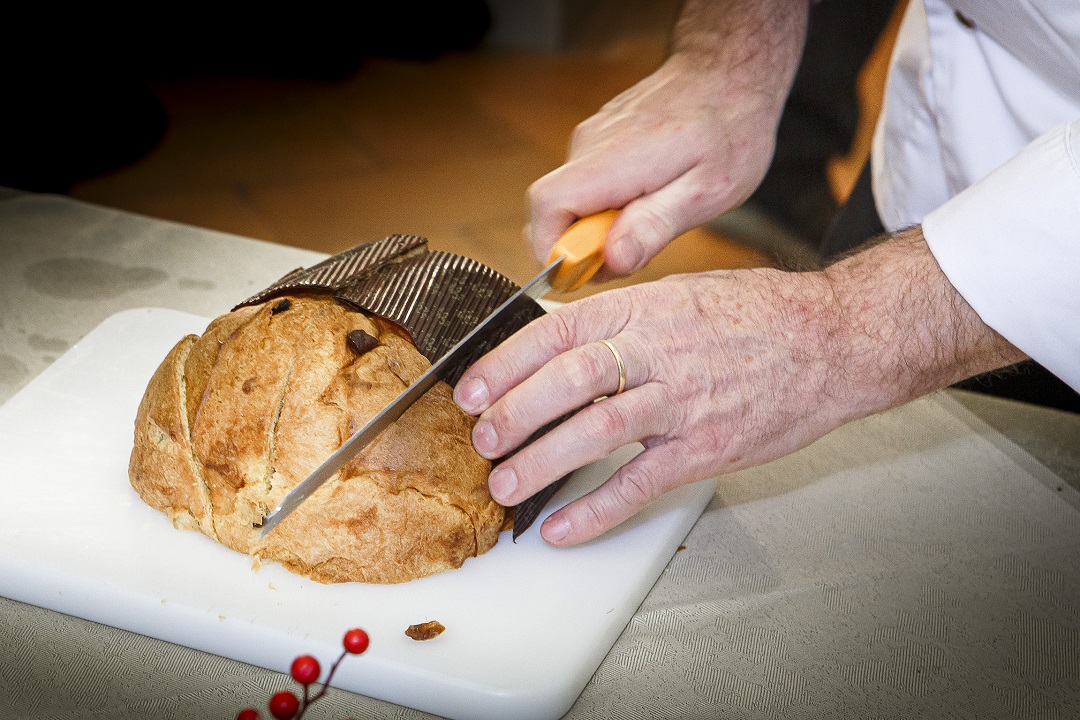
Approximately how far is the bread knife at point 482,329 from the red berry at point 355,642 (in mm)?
172

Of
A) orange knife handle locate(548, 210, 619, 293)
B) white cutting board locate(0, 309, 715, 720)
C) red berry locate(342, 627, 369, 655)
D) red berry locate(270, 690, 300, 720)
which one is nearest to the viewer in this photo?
red berry locate(270, 690, 300, 720)

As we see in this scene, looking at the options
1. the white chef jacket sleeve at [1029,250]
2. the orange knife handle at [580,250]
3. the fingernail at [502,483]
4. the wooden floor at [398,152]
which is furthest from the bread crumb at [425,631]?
the wooden floor at [398,152]

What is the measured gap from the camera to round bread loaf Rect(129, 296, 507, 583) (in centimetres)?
125

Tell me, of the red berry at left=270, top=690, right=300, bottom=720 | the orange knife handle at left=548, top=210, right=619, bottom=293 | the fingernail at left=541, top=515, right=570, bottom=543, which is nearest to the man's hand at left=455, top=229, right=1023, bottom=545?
the fingernail at left=541, top=515, right=570, bottom=543

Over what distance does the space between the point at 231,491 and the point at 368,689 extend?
283 millimetres

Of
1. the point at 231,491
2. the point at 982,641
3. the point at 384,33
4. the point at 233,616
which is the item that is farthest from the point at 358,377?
the point at 384,33

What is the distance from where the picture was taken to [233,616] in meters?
1.20

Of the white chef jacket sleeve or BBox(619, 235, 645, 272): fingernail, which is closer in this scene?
the white chef jacket sleeve

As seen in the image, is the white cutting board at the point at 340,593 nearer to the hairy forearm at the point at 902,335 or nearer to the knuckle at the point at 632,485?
the knuckle at the point at 632,485

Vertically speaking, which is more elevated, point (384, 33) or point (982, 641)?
point (982, 641)

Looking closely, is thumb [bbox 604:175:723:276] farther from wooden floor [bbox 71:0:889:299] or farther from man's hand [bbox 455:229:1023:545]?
Result: wooden floor [bbox 71:0:889:299]

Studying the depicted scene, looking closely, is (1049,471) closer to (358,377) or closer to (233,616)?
(358,377)

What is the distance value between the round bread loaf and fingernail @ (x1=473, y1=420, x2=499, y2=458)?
0.10 ft

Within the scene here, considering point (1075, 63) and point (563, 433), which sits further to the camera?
point (1075, 63)
